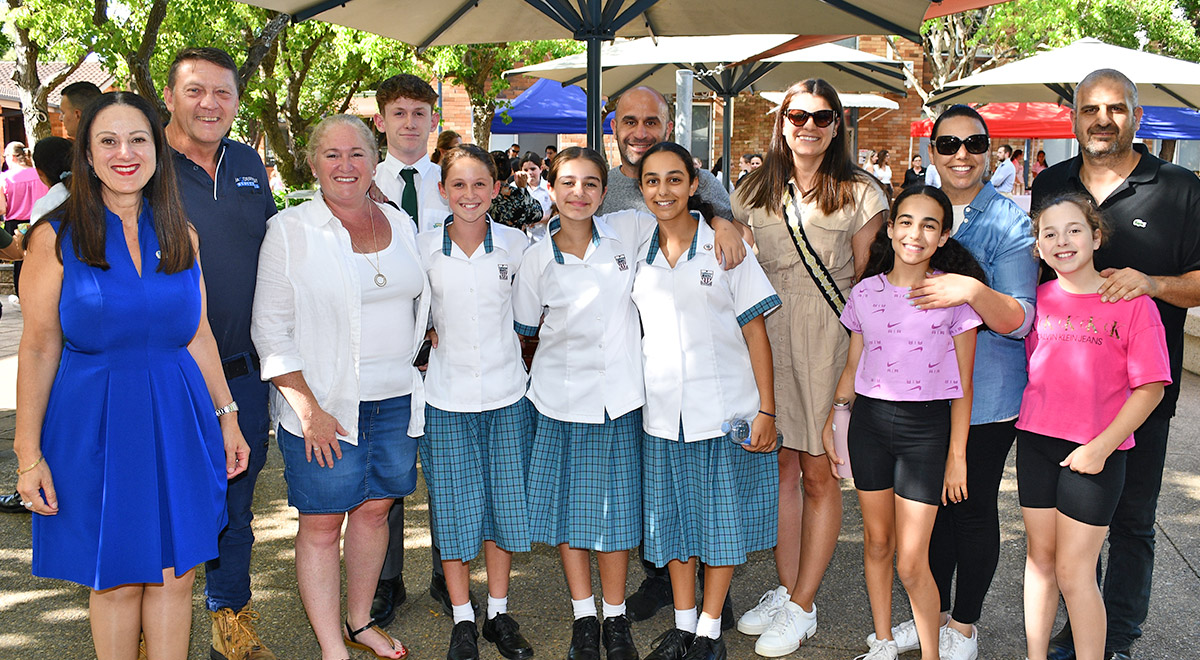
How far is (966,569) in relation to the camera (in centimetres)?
341

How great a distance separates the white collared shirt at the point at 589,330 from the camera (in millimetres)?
3307

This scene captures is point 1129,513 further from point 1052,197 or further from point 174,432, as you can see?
point 174,432

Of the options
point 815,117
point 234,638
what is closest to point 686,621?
point 234,638

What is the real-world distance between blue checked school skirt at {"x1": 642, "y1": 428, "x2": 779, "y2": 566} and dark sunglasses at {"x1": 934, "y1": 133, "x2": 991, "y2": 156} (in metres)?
1.28

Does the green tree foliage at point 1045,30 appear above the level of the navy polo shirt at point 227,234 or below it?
above

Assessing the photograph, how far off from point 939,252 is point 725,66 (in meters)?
7.44

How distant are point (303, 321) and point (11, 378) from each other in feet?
21.8

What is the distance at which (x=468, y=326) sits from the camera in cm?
335

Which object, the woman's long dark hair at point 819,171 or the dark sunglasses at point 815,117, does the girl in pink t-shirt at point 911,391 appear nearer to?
the woman's long dark hair at point 819,171

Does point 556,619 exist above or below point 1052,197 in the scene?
below

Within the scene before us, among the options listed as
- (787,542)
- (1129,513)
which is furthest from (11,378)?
(1129,513)

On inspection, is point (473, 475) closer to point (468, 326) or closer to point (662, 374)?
point (468, 326)

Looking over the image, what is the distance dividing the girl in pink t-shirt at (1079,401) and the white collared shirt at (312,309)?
2312mm

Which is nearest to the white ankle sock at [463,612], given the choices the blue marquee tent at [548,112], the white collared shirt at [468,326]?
the white collared shirt at [468,326]
